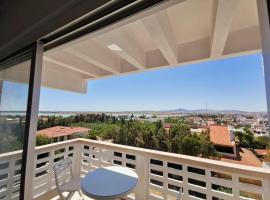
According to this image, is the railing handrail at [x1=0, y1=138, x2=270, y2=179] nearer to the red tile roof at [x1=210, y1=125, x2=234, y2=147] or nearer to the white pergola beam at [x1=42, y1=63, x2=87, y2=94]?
the red tile roof at [x1=210, y1=125, x2=234, y2=147]

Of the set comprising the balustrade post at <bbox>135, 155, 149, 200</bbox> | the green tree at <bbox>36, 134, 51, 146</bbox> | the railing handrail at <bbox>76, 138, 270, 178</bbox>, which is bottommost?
the balustrade post at <bbox>135, 155, 149, 200</bbox>

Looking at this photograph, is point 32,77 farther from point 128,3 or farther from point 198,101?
point 198,101

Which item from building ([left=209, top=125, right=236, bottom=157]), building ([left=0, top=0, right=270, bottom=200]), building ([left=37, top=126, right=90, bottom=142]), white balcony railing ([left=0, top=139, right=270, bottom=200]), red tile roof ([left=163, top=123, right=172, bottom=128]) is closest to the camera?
building ([left=0, top=0, right=270, bottom=200])

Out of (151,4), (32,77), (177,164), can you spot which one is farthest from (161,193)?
(151,4)

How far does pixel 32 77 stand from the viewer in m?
1.17

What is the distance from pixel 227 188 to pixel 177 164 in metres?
0.56

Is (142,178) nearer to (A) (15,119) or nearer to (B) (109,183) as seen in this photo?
(B) (109,183)

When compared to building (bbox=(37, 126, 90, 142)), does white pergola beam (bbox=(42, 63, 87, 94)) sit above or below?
above

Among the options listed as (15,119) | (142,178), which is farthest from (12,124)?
(142,178)

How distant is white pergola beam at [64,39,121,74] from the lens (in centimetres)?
191

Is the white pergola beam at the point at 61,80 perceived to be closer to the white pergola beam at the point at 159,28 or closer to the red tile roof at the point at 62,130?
the red tile roof at the point at 62,130

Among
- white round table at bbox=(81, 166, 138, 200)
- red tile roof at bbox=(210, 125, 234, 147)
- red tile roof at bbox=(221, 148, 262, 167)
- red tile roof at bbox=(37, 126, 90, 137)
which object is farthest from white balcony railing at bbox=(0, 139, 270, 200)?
red tile roof at bbox=(210, 125, 234, 147)

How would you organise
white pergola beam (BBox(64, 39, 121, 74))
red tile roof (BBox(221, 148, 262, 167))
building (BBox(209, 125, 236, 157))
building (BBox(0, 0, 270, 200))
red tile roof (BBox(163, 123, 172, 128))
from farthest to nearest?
red tile roof (BBox(163, 123, 172, 128)) → building (BBox(209, 125, 236, 157)) → white pergola beam (BBox(64, 39, 121, 74)) → red tile roof (BBox(221, 148, 262, 167)) → building (BBox(0, 0, 270, 200))

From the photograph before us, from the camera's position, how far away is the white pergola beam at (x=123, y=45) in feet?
5.63
